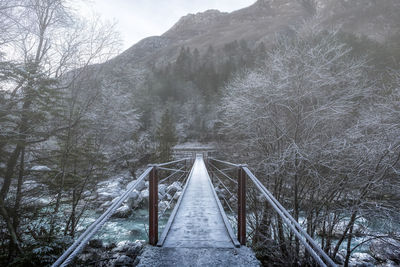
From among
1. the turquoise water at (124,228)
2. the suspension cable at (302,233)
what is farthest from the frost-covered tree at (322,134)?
the turquoise water at (124,228)

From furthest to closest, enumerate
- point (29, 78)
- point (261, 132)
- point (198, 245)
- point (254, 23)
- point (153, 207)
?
point (254, 23) → point (261, 132) → point (29, 78) → point (153, 207) → point (198, 245)

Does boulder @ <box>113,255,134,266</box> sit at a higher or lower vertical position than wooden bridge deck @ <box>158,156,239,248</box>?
lower

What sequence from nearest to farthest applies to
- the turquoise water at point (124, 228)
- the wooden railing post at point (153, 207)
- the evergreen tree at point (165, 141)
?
the wooden railing post at point (153, 207), the turquoise water at point (124, 228), the evergreen tree at point (165, 141)

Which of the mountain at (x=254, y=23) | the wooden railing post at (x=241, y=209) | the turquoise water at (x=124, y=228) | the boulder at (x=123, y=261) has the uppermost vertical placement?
the mountain at (x=254, y=23)

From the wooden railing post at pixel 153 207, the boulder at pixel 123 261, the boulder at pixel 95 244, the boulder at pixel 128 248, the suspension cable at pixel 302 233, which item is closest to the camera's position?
the suspension cable at pixel 302 233

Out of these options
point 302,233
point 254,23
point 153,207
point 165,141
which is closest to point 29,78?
point 153,207

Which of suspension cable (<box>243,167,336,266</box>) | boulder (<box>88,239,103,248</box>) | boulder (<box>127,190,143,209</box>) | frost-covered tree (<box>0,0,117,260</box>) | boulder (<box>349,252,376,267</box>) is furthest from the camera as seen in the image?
boulder (<box>127,190,143,209</box>)

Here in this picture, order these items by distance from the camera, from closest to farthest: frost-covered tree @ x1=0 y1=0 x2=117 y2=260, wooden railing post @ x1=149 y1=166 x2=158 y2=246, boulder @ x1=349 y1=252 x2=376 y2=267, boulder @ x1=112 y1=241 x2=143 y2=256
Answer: wooden railing post @ x1=149 y1=166 x2=158 y2=246
frost-covered tree @ x1=0 y1=0 x2=117 y2=260
boulder @ x1=349 y1=252 x2=376 y2=267
boulder @ x1=112 y1=241 x2=143 y2=256

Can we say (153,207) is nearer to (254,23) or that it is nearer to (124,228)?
(124,228)

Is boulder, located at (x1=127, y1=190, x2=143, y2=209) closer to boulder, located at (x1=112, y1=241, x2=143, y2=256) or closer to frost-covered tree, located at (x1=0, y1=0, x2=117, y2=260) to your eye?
boulder, located at (x1=112, y1=241, x2=143, y2=256)

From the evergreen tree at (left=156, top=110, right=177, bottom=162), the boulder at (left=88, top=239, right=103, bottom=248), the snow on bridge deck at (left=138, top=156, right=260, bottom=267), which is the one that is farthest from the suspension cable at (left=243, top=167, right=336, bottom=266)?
the evergreen tree at (left=156, top=110, right=177, bottom=162)

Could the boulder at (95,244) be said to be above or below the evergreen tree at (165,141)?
below

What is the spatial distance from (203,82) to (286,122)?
43816 mm

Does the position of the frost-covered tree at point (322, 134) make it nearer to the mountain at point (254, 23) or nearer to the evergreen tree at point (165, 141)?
the evergreen tree at point (165, 141)
